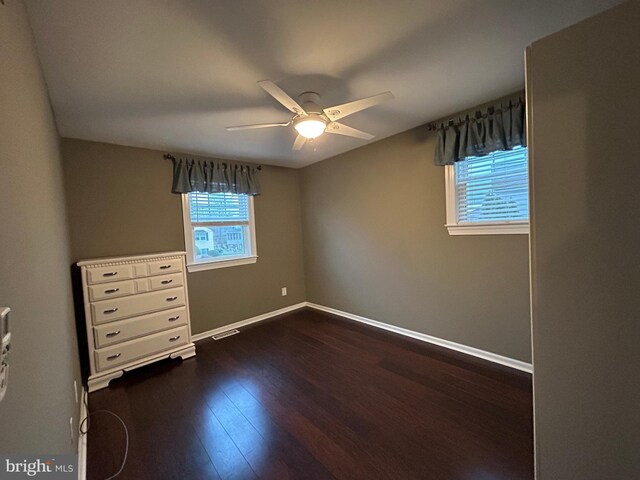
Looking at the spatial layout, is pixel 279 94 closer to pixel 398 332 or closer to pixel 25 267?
pixel 25 267

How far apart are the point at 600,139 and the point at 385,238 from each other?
2.44 metres

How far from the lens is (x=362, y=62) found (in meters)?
1.68

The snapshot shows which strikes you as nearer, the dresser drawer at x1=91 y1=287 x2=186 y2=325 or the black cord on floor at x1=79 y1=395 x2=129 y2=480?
the black cord on floor at x1=79 y1=395 x2=129 y2=480

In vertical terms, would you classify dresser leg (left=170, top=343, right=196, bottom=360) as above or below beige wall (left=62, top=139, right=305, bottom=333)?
below

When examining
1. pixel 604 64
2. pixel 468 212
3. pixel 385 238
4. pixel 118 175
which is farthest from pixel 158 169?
pixel 604 64

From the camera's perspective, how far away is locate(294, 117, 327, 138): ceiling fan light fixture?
1.91m

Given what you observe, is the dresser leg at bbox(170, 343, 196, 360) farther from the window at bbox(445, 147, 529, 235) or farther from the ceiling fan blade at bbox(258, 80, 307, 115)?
the window at bbox(445, 147, 529, 235)

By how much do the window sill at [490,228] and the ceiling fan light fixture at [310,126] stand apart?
5.38 ft

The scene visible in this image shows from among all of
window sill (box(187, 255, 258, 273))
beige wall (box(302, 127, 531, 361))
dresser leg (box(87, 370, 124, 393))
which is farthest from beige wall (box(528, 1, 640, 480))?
window sill (box(187, 255, 258, 273))

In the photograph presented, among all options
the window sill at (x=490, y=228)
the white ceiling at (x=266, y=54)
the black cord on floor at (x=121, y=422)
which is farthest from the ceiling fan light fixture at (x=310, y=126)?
the black cord on floor at (x=121, y=422)

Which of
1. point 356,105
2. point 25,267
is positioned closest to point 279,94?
point 356,105

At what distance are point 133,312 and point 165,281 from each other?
39 cm

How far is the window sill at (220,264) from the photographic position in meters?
3.38

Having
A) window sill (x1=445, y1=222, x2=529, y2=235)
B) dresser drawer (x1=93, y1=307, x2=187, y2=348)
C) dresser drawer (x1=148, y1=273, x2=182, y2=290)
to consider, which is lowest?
dresser drawer (x1=93, y1=307, x2=187, y2=348)
